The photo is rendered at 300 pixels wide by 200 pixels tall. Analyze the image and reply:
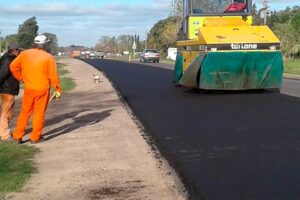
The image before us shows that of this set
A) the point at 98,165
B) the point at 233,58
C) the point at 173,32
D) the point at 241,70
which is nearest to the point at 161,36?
the point at 173,32

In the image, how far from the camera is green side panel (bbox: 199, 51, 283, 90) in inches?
619

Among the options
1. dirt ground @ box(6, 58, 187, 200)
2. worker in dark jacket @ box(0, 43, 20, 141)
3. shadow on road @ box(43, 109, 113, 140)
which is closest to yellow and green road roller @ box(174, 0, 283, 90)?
shadow on road @ box(43, 109, 113, 140)

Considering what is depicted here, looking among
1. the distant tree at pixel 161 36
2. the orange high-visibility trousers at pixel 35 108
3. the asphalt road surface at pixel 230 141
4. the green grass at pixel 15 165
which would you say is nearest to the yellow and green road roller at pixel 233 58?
the asphalt road surface at pixel 230 141

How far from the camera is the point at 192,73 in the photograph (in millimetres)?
16469

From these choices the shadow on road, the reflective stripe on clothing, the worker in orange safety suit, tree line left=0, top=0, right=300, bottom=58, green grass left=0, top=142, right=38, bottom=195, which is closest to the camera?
green grass left=0, top=142, right=38, bottom=195

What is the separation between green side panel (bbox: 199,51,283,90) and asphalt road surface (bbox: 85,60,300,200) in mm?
420

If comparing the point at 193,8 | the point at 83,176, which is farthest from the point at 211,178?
the point at 193,8

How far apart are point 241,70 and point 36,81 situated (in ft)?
26.5

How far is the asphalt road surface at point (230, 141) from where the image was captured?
6.44 meters

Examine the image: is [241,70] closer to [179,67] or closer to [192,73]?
[192,73]

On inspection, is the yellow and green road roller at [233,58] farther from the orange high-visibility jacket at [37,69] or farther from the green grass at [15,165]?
the green grass at [15,165]

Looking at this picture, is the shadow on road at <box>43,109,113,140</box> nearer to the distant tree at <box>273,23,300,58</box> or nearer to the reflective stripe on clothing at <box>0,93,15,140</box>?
the reflective stripe on clothing at <box>0,93,15,140</box>

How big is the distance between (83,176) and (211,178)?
5.13 feet

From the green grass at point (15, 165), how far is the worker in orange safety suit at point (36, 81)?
0.41m
